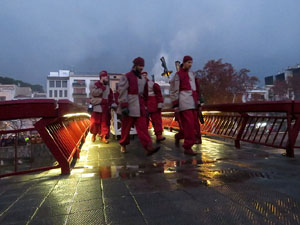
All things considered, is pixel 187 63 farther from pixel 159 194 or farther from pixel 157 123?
pixel 159 194

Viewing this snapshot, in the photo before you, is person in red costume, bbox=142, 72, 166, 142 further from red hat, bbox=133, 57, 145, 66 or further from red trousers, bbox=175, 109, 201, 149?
red hat, bbox=133, 57, 145, 66

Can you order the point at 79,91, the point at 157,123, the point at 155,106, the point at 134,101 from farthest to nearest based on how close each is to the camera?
the point at 79,91
the point at 155,106
the point at 157,123
the point at 134,101

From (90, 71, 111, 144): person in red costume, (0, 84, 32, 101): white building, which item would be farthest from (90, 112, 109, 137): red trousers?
(0, 84, 32, 101): white building

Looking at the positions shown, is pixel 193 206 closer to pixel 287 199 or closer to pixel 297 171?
pixel 287 199

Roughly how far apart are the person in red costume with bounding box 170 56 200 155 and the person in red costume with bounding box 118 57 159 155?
0.69 m

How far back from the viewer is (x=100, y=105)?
7.05m

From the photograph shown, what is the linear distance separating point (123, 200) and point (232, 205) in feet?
3.21

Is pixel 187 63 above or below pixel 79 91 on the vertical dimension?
below

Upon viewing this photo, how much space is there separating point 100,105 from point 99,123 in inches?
22.3

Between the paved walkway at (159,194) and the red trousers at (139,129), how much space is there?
565 mm

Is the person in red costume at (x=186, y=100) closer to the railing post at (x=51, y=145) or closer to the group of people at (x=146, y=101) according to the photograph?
the group of people at (x=146, y=101)


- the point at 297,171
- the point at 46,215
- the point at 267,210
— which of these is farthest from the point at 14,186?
the point at 297,171

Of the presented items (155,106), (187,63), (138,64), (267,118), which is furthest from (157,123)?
(267,118)

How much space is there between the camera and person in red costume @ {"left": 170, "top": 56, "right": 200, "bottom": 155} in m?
4.66
